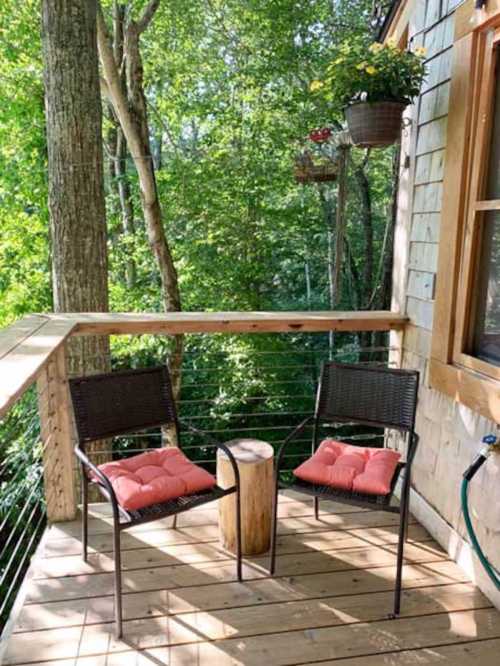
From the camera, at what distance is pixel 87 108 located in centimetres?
318

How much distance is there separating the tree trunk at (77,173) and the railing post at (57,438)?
2.96 ft

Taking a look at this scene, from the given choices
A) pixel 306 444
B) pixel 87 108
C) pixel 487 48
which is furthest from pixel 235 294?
pixel 487 48

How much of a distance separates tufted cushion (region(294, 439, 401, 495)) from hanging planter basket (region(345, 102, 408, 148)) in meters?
1.45

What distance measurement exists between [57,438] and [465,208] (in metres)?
2.11

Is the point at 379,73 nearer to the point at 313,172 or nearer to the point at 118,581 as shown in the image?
the point at 313,172

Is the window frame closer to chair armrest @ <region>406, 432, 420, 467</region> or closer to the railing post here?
chair armrest @ <region>406, 432, 420, 467</region>

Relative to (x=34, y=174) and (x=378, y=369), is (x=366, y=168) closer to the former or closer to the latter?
(x=34, y=174)

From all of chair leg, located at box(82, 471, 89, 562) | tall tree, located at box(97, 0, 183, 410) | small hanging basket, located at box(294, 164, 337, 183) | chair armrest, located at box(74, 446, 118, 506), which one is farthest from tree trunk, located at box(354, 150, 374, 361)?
chair armrest, located at box(74, 446, 118, 506)

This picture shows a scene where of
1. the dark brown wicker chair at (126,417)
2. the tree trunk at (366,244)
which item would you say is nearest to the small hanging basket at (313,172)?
the dark brown wicker chair at (126,417)

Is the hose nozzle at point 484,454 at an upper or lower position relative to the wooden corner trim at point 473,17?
lower

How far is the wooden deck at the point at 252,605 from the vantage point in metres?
1.67

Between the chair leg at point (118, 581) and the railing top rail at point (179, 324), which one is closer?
the chair leg at point (118, 581)

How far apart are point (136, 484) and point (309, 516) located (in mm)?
1033

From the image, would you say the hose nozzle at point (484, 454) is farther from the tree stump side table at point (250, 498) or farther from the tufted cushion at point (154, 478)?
the tufted cushion at point (154, 478)
